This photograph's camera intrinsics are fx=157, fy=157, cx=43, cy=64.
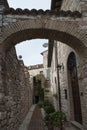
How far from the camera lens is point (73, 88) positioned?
21.0ft

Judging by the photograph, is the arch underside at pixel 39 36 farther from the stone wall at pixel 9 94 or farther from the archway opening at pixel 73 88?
the archway opening at pixel 73 88

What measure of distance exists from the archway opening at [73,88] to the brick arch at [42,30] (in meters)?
1.66

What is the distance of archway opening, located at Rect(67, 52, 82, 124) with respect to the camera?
19.3ft

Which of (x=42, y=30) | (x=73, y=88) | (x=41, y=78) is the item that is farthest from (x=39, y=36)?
(x=41, y=78)

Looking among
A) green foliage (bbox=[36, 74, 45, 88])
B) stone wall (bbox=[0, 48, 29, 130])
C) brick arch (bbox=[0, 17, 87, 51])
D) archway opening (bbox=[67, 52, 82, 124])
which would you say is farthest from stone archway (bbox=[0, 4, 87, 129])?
green foliage (bbox=[36, 74, 45, 88])

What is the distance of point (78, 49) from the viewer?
4660mm

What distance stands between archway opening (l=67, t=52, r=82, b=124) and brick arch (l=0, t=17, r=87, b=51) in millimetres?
1657

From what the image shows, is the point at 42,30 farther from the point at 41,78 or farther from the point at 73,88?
the point at 41,78

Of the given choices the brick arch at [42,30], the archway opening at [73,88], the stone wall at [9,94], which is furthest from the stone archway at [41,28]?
the archway opening at [73,88]

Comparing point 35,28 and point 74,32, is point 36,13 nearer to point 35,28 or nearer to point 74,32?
point 35,28

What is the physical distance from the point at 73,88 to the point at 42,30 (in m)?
3.04

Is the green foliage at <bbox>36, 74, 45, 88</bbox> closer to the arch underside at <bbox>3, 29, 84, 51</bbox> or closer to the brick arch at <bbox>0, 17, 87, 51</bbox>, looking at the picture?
the arch underside at <bbox>3, 29, 84, 51</bbox>

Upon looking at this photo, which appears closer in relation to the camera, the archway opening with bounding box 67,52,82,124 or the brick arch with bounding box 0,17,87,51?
the brick arch with bounding box 0,17,87,51

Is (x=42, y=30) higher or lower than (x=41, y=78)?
lower
